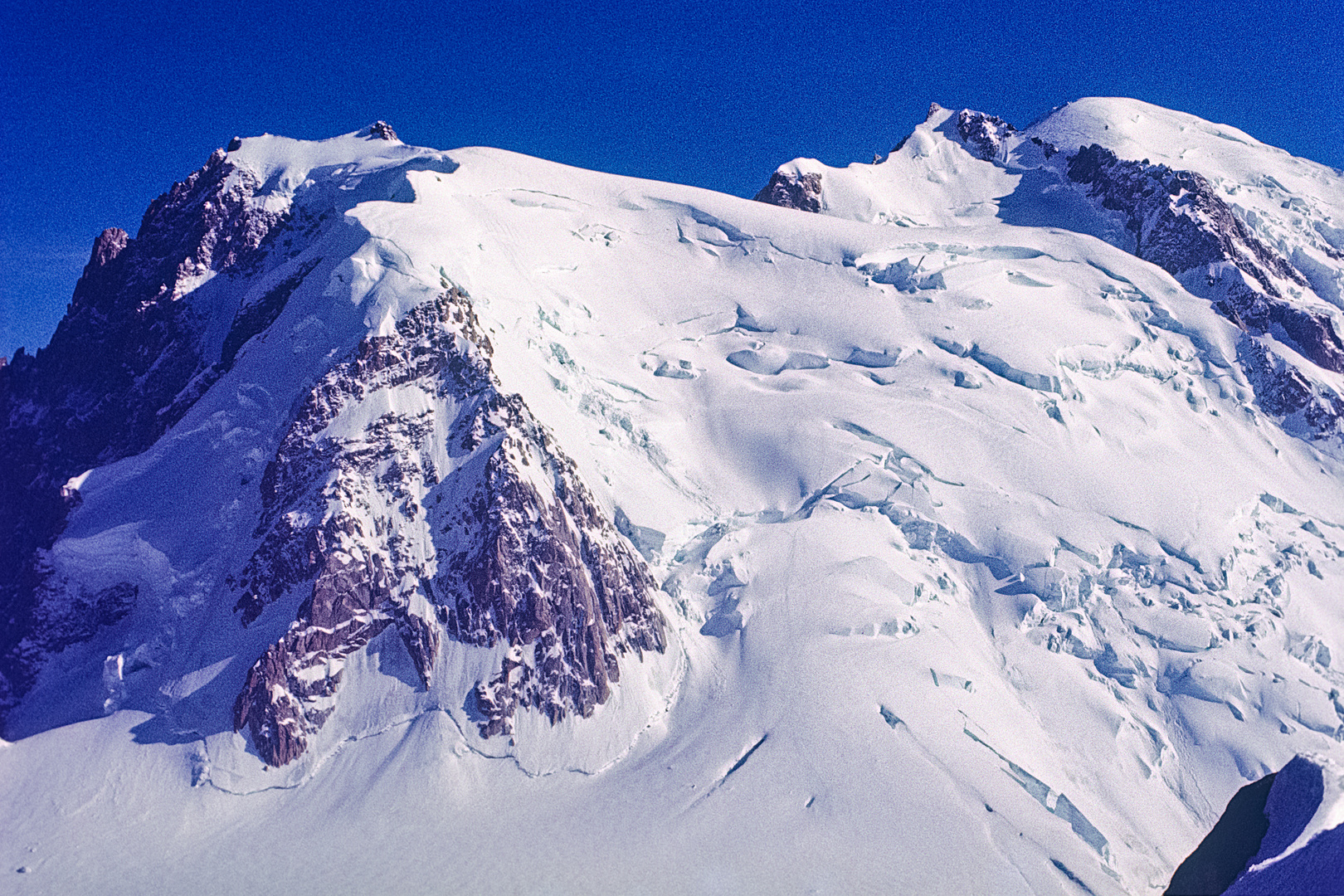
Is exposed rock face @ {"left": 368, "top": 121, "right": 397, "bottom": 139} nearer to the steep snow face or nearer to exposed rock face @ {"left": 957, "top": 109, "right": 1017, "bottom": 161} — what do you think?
the steep snow face

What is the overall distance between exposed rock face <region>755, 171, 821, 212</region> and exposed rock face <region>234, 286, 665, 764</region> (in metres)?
77.6

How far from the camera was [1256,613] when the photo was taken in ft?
318

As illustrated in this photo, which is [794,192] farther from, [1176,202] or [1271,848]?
[1271,848]

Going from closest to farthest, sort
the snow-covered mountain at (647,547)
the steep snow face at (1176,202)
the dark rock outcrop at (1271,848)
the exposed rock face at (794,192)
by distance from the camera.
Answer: the dark rock outcrop at (1271,848), the snow-covered mountain at (647,547), the steep snow face at (1176,202), the exposed rock face at (794,192)

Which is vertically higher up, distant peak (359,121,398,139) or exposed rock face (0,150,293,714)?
distant peak (359,121,398,139)

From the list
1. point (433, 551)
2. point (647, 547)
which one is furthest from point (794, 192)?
point (433, 551)

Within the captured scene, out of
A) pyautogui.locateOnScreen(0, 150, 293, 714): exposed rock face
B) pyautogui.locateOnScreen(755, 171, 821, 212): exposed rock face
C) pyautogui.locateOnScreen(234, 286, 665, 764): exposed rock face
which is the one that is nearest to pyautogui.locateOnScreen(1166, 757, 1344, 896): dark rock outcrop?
pyautogui.locateOnScreen(234, 286, 665, 764): exposed rock face

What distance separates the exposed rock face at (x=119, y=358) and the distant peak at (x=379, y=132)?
2343 cm

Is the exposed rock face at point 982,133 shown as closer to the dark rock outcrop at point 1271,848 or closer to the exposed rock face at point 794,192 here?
the exposed rock face at point 794,192

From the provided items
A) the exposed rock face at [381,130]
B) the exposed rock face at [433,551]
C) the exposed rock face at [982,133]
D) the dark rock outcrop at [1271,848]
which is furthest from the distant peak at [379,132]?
the dark rock outcrop at [1271,848]

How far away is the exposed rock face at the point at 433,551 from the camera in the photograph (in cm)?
8544

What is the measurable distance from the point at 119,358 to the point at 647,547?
80.0 metres

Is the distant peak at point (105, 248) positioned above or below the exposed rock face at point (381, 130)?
below

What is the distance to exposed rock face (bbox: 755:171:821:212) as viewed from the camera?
158 meters
